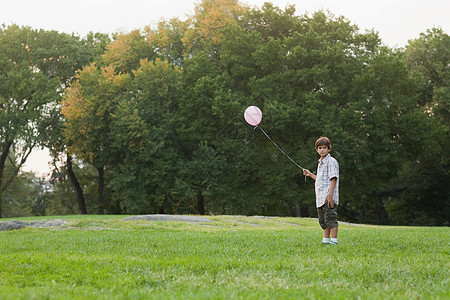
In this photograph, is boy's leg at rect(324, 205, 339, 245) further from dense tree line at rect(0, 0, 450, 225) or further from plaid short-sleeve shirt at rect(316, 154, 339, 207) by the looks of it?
dense tree line at rect(0, 0, 450, 225)

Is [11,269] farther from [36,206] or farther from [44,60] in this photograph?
[36,206]

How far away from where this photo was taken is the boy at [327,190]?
8.68 metres

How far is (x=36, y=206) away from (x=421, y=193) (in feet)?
119

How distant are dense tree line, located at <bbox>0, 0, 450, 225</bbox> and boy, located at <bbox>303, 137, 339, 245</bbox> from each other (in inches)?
762

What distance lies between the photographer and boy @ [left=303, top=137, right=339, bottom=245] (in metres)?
8.68

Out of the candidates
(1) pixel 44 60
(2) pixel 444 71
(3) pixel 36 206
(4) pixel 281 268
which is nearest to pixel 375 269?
(4) pixel 281 268

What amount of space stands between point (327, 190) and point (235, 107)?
20.6 meters

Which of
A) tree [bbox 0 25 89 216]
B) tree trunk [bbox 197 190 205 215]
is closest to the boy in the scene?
tree trunk [bbox 197 190 205 215]

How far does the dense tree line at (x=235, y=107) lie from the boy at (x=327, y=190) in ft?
63.5

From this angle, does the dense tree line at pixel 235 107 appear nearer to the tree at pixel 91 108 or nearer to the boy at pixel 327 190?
the tree at pixel 91 108

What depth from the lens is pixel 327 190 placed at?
884 centimetres

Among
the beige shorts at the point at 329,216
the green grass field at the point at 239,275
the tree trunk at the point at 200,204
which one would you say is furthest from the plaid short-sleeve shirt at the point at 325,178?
the tree trunk at the point at 200,204

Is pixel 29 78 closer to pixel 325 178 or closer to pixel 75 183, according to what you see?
pixel 75 183

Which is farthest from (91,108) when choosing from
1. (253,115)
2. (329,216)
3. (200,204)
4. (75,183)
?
(329,216)
